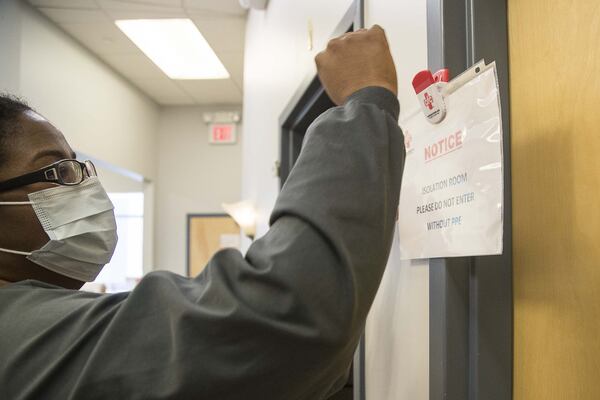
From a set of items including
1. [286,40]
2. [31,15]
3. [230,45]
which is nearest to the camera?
[286,40]

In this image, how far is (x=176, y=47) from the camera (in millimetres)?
4461

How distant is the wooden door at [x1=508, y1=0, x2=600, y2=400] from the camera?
0.64m

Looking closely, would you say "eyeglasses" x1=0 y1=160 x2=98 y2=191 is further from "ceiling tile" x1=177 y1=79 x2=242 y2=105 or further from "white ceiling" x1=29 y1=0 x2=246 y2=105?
"ceiling tile" x1=177 y1=79 x2=242 y2=105

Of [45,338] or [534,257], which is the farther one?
[534,257]

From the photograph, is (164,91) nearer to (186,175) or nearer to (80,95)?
(186,175)

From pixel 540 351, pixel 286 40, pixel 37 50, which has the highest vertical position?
pixel 37 50

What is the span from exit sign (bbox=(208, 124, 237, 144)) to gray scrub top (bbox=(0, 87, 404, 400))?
5.52 metres

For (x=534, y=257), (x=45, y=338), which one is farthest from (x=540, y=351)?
(x=45, y=338)

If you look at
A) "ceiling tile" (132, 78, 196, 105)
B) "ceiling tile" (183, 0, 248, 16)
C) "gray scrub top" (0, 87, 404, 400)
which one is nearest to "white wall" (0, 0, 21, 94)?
"ceiling tile" (183, 0, 248, 16)

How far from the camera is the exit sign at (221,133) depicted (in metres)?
6.02

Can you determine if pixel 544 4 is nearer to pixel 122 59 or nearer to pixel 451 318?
pixel 451 318

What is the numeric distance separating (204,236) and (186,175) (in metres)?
0.71

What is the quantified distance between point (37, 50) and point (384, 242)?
381 cm

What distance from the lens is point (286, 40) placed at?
225cm
